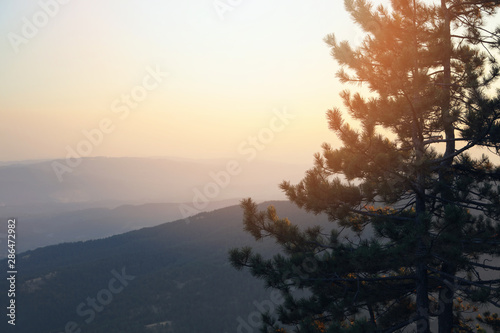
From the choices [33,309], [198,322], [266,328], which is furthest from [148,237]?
[266,328]

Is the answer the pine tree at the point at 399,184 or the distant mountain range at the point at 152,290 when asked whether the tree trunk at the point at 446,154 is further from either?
the distant mountain range at the point at 152,290

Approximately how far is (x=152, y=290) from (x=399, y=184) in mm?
63695

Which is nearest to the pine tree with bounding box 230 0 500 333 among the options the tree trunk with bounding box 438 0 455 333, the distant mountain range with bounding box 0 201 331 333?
the tree trunk with bounding box 438 0 455 333

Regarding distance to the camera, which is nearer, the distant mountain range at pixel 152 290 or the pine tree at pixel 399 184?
the pine tree at pixel 399 184

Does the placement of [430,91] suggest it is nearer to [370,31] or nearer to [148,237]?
[370,31]

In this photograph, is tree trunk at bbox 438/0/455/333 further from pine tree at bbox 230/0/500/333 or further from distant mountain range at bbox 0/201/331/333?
distant mountain range at bbox 0/201/331/333

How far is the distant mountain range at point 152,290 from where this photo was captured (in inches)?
2259

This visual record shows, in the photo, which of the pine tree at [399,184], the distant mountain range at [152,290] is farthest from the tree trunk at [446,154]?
the distant mountain range at [152,290]

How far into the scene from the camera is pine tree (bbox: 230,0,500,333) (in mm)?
9102

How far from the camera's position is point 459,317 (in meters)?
11.2

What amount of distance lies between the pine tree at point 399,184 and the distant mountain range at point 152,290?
4082 cm

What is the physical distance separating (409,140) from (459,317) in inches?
202

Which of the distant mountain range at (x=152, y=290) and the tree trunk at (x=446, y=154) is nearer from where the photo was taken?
the tree trunk at (x=446, y=154)

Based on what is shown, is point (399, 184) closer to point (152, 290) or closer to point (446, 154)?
point (446, 154)
